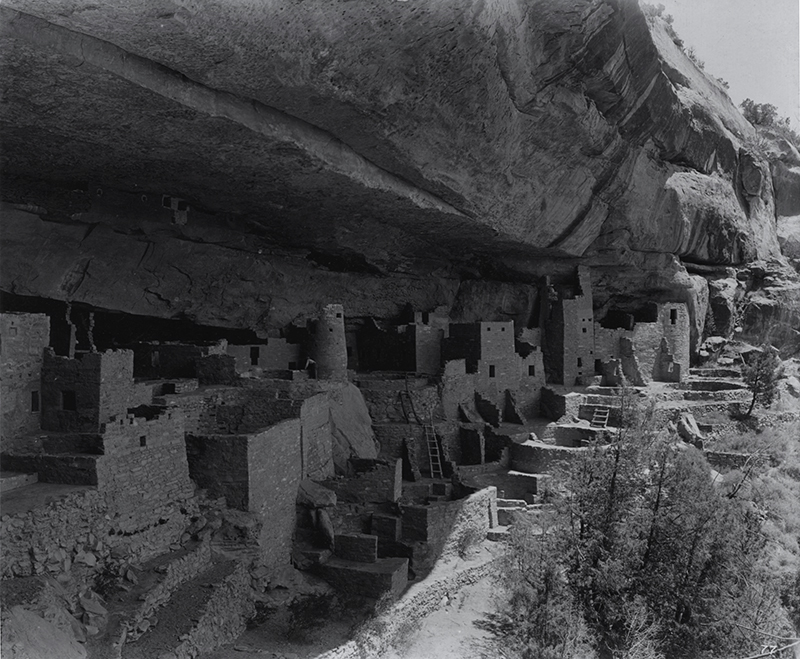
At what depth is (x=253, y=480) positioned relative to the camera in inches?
464

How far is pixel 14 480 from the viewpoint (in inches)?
382

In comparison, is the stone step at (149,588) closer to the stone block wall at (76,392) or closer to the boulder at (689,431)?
the stone block wall at (76,392)

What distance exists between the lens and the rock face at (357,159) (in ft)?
31.2

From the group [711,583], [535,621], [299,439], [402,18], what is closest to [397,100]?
[402,18]

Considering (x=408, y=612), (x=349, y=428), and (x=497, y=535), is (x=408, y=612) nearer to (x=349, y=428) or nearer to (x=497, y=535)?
(x=497, y=535)

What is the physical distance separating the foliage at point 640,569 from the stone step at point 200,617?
455 cm

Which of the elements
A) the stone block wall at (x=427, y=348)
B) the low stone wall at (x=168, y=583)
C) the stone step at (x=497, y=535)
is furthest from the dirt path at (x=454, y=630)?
the stone block wall at (x=427, y=348)

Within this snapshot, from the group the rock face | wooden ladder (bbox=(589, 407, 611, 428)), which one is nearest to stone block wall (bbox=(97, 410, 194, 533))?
the rock face

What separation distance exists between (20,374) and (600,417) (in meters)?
13.7

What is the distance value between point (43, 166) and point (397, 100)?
21.1 ft

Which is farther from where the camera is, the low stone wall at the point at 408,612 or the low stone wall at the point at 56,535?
the low stone wall at the point at 408,612

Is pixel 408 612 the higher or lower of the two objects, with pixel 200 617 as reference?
lower

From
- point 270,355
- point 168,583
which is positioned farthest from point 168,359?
point 168,583

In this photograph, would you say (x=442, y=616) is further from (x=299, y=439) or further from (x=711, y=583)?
(x=711, y=583)
